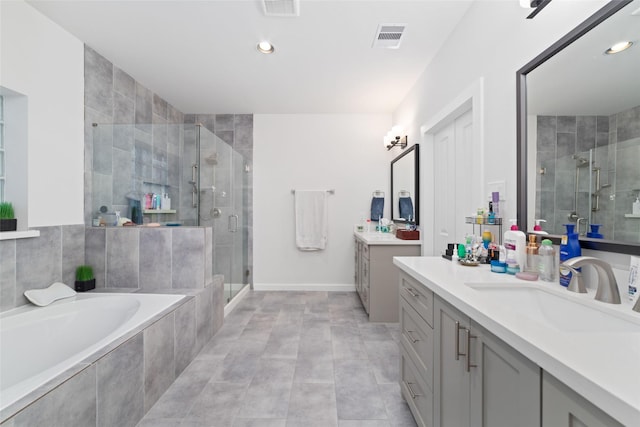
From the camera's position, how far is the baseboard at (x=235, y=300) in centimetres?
297

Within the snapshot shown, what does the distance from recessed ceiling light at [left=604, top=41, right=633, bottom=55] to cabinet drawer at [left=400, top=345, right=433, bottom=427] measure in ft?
4.61

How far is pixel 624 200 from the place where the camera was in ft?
2.90

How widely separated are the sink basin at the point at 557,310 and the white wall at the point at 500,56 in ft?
1.66

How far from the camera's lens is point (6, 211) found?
1.77m

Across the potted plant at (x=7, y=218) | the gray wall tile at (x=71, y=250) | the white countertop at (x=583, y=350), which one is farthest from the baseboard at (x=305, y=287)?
the white countertop at (x=583, y=350)

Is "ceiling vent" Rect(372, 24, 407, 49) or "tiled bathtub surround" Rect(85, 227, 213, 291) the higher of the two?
"ceiling vent" Rect(372, 24, 407, 49)

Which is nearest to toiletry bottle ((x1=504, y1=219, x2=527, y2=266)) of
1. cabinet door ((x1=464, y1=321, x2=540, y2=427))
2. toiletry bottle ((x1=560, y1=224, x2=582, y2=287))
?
toiletry bottle ((x1=560, y1=224, x2=582, y2=287))

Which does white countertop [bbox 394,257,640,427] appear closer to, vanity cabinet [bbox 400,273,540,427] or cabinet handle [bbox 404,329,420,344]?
vanity cabinet [bbox 400,273,540,427]

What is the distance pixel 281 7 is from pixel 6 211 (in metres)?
2.21

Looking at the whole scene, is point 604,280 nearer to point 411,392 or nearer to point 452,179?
point 411,392

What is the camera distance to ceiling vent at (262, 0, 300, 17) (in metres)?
1.80

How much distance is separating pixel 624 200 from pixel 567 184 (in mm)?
215

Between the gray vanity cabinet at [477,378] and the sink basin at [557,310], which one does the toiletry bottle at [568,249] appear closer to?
the sink basin at [557,310]

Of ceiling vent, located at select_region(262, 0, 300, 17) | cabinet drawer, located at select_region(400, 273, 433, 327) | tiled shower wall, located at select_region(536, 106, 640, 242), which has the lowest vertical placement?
cabinet drawer, located at select_region(400, 273, 433, 327)
